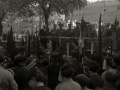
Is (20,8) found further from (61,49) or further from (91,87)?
(91,87)

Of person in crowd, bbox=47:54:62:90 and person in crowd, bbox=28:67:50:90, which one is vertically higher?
person in crowd, bbox=28:67:50:90

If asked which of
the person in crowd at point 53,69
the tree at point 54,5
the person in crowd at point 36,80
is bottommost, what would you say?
the person in crowd at point 53,69

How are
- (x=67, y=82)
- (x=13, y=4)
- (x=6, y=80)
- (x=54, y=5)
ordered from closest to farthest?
(x=67, y=82) → (x=6, y=80) → (x=13, y=4) → (x=54, y=5)

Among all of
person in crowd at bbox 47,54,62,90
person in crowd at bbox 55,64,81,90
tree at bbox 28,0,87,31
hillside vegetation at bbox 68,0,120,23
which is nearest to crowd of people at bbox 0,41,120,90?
person in crowd at bbox 55,64,81,90

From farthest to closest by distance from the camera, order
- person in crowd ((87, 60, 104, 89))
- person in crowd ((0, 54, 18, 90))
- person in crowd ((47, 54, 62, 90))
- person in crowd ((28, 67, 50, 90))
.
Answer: person in crowd ((47, 54, 62, 90))
person in crowd ((0, 54, 18, 90))
person in crowd ((87, 60, 104, 89))
person in crowd ((28, 67, 50, 90))

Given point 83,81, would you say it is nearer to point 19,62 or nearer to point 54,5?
point 19,62

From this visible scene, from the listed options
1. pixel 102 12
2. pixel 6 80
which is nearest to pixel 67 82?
pixel 6 80

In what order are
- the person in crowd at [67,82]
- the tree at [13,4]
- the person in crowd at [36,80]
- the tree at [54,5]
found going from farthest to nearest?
the tree at [13,4], the tree at [54,5], the person in crowd at [67,82], the person in crowd at [36,80]

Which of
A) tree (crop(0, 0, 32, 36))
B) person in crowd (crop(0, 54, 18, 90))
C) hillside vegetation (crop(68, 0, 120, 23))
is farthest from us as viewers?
hillside vegetation (crop(68, 0, 120, 23))

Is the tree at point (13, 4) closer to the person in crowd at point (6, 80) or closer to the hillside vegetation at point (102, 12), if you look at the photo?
the hillside vegetation at point (102, 12)

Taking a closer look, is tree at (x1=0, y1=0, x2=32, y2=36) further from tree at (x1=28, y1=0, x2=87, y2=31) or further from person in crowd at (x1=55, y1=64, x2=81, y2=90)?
person in crowd at (x1=55, y1=64, x2=81, y2=90)

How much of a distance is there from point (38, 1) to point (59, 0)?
6.55ft

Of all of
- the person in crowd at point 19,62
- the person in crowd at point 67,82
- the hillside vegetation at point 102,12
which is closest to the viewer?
the person in crowd at point 67,82

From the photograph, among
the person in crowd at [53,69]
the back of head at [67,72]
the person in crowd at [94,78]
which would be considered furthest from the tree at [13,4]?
the back of head at [67,72]
